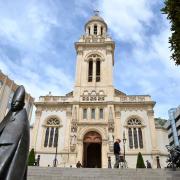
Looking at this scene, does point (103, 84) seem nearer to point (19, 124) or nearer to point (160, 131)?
point (160, 131)

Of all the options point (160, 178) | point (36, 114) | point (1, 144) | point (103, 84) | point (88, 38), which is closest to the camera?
point (1, 144)

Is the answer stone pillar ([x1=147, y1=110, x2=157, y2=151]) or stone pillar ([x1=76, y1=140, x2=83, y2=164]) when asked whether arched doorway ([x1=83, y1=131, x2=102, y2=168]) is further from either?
stone pillar ([x1=147, y1=110, x2=157, y2=151])

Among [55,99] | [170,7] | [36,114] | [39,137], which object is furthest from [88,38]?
[170,7]

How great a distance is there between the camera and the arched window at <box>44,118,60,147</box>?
32.2m

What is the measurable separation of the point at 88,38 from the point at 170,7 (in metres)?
29.1

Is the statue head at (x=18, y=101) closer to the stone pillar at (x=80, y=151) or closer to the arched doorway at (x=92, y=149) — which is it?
the stone pillar at (x=80, y=151)

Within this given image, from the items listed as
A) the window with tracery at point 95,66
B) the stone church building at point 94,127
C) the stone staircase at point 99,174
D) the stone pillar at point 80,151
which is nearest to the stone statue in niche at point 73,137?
the stone church building at point 94,127

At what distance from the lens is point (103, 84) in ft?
121

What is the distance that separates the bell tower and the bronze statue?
98.1 ft

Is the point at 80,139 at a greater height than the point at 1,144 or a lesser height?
greater

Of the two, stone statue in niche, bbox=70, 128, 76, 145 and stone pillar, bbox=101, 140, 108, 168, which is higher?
stone statue in niche, bbox=70, 128, 76, 145

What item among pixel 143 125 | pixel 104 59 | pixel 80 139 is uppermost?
pixel 104 59

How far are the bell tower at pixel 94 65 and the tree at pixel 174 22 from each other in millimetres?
22124

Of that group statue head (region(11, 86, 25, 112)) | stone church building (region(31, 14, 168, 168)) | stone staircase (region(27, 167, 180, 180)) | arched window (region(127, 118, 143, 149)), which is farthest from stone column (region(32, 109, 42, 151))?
statue head (region(11, 86, 25, 112))
